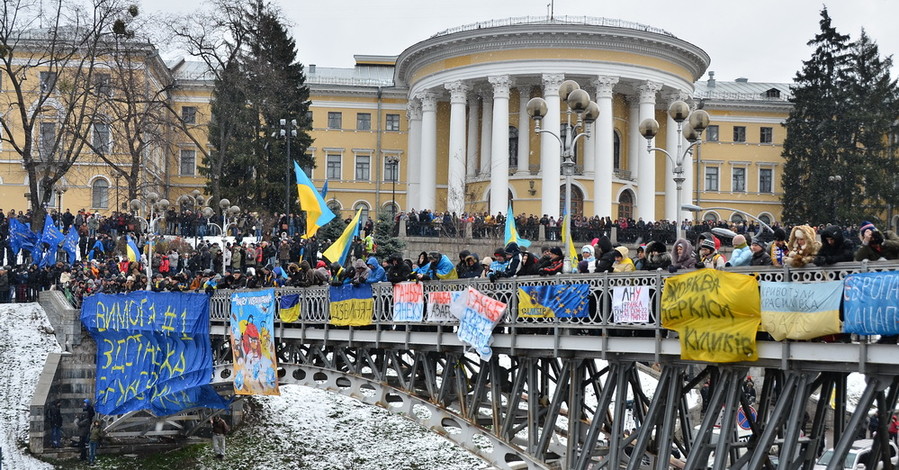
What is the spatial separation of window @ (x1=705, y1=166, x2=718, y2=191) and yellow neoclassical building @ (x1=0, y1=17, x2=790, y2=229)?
95 mm

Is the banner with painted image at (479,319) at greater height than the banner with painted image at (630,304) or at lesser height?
lesser

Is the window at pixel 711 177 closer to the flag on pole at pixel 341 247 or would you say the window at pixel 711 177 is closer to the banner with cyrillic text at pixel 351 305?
the flag on pole at pixel 341 247

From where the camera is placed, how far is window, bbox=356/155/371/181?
77812 millimetres

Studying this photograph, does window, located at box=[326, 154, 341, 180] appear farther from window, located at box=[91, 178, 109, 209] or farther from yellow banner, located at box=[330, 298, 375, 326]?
yellow banner, located at box=[330, 298, 375, 326]

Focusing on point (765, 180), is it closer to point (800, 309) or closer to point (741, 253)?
point (741, 253)

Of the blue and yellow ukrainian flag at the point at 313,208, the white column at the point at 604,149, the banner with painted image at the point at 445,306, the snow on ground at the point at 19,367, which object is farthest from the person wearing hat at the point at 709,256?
the white column at the point at 604,149

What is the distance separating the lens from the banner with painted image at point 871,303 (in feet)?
39.3

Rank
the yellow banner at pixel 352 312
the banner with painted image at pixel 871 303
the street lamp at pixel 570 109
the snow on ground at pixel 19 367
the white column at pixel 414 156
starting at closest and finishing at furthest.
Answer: the banner with painted image at pixel 871 303 → the street lamp at pixel 570 109 → the yellow banner at pixel 352 312 → the snow on ground at pixel 19 367 → the white column at pixel 414 156

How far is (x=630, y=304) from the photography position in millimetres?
15742

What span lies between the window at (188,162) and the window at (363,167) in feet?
35.1

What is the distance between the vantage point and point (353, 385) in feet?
84.3

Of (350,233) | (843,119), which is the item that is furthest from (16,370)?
(843,119)

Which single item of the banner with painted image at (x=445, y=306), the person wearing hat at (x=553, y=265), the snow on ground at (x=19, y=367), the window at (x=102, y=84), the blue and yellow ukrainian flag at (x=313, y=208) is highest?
the window at (x=102, y=84)

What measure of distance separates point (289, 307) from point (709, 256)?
14025 millimetres
